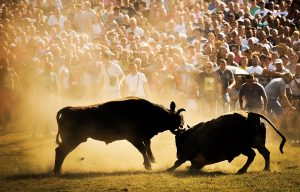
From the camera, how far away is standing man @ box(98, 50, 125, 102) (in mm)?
18344

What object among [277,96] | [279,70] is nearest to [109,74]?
[277,96]

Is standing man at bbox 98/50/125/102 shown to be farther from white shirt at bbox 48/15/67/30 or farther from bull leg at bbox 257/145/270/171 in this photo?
bull leg at bbox 257/145/270/171

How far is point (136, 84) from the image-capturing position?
18688 millimetres

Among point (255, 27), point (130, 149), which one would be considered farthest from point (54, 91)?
point (255, 27)

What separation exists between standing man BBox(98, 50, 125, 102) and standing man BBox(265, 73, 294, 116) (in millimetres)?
4287

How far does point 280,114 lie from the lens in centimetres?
1831

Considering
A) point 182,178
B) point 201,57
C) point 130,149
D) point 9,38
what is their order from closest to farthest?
point 182,178, point 130,149, point 201,57, point 9,38

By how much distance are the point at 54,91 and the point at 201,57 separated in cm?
457

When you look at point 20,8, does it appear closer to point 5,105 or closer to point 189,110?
point 5,105

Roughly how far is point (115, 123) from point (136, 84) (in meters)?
5.59

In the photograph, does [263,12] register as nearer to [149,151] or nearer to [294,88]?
[294,88]

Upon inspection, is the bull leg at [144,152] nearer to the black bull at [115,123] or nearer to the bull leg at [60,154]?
the black bull at [115,123]

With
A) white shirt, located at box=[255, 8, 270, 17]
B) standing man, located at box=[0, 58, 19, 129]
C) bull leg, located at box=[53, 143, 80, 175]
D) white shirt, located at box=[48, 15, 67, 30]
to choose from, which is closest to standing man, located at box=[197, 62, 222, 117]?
standing man, located at box=[0, 58, 19, 129]

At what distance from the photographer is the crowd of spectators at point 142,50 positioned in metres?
18.8
